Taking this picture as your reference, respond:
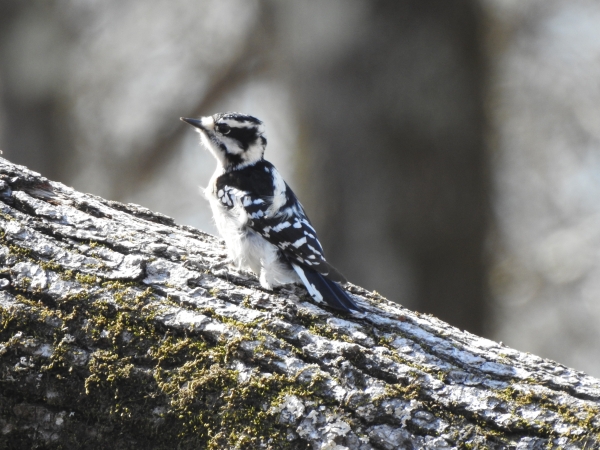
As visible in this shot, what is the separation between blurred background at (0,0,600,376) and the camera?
6336 mm

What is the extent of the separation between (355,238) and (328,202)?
434 mm

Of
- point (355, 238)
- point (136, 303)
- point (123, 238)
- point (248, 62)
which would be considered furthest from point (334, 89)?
point (136, 303)

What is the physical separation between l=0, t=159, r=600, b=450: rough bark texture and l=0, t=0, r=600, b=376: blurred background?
3.63 meters

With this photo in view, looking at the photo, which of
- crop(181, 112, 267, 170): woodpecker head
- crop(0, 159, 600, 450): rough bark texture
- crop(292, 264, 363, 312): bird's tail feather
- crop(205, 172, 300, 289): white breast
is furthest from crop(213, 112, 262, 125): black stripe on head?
crop(0, 159, 600, 450): rough bark texture

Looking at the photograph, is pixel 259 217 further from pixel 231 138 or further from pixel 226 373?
pixel 226 373

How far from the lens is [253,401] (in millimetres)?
2271

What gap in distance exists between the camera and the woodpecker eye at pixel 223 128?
4.37 meters

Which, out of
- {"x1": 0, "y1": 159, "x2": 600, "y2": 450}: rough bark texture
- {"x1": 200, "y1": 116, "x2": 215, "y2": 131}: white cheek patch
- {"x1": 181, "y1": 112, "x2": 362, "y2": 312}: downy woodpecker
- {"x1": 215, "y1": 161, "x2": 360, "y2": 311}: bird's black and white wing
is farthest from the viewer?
{"x1": 200, "y1": 116, "x2": 215, "y2": 131}: white cheek patch

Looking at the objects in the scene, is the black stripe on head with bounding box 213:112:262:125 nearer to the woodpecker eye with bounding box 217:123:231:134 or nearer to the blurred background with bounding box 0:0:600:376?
the woodpecker eye with bounding box 217:123:231:134

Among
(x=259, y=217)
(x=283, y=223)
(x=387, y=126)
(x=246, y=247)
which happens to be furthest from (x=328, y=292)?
(x=387, y=126)

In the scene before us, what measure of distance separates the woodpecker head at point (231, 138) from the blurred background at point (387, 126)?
6.67ft

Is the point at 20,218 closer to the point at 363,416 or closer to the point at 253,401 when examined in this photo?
the point at 253,401

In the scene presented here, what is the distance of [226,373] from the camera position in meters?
2.33

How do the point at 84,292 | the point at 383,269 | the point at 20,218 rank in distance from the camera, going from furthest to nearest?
1. the point at 383,269
2. the point at 20,218
3. the point at 84,292
